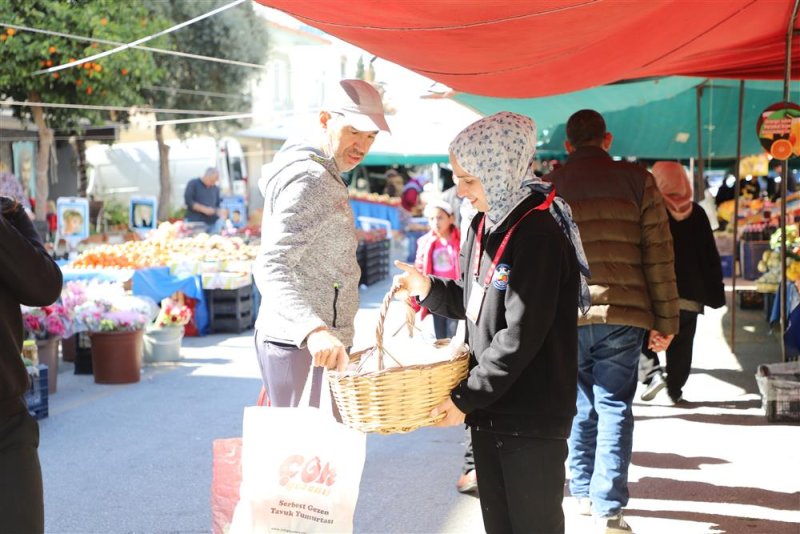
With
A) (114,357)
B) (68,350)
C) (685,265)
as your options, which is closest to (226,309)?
(68,350)

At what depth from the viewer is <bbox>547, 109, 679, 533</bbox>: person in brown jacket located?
15.4ft

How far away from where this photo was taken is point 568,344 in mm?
3104

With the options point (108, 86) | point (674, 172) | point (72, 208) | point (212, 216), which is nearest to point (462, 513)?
point (674, 172)

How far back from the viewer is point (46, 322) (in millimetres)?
8508

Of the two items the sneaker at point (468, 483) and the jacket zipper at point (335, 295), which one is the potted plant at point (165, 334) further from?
the jacket zipper at point (335, 295)

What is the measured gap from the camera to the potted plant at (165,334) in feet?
33.7

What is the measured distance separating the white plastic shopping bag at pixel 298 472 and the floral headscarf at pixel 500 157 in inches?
33.2

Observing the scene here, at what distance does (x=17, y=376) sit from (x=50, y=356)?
5.96 metres

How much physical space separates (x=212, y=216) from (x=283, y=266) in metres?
13.9

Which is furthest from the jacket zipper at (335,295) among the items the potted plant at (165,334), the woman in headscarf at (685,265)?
the potted plant at (165,334)

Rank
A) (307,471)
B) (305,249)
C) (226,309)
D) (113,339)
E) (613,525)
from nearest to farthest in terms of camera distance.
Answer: (307,471) < (305,249) < (613,525) < (113,339) < (226,309)

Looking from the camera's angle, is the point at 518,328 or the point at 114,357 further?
the point at 114,357

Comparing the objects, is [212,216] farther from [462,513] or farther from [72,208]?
[462,513]

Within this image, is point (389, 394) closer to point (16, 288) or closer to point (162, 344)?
point (16, 288)
